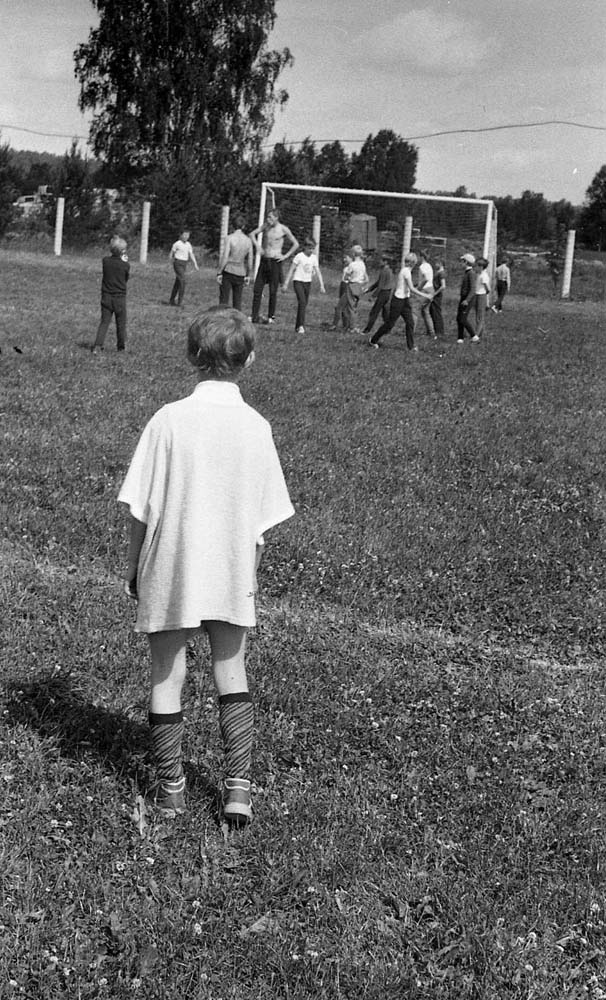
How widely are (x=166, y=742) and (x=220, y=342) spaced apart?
5.00 feet

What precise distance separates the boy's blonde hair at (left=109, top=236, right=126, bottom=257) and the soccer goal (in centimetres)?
1946

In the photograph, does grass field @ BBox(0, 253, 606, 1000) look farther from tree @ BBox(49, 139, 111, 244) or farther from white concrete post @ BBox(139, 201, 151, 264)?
tree @ BBox(49, 139, 111, 244)

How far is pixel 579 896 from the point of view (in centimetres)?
402

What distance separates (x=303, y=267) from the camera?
20250 mm

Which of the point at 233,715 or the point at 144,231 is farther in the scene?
the point at 144,231

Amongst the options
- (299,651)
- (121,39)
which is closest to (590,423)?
(299,651)

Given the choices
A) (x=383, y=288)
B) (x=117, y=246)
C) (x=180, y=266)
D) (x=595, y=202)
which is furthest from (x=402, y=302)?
(x=595, y=202)

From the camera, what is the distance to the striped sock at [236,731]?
4.30 meters

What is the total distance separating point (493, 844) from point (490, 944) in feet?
2.22

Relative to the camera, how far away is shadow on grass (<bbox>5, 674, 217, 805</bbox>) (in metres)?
4.67

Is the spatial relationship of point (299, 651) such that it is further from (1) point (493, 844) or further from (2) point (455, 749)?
(1) point (493, 844)

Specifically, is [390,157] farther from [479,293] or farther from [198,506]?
[198,506]

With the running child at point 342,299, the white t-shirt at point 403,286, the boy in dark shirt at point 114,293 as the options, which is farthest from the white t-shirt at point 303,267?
the boy in dark shirt at point 114,293

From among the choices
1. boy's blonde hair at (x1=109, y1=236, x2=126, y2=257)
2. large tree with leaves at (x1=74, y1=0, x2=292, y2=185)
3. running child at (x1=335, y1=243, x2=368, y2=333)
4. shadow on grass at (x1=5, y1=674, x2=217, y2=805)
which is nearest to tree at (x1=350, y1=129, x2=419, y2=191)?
large tree with leaves at (x1=74, y1=0, x2=292, y2=185)
